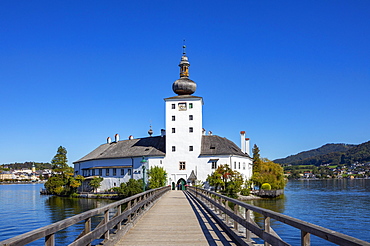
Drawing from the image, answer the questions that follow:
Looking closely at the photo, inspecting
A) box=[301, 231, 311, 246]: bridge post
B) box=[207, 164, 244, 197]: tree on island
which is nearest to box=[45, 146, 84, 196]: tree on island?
box=[207, 164, 244, 197]: tree on island

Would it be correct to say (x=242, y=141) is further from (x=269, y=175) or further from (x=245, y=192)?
(x=245, y=192)

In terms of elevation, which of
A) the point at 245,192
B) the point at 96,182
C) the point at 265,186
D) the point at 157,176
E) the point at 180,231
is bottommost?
the point at 245,192

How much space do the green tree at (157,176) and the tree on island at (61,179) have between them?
17.4 m

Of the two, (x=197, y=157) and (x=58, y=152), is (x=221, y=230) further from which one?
(x=58, y=152)

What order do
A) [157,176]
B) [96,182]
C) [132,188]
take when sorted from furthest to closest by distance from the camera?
1. [96,182]
2. [157,176]
3. [132,188]

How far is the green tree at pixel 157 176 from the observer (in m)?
57.1

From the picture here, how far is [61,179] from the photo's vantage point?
237ft

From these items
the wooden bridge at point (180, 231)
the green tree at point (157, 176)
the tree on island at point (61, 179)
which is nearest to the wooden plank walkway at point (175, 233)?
the wooden bridge at point (180, 231)

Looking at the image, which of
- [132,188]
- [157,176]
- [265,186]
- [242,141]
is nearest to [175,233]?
[132,188]

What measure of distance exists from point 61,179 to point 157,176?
2431 cm

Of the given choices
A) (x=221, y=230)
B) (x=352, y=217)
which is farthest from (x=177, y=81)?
(x=221, y=230)

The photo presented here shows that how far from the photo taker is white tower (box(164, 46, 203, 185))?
59.2m

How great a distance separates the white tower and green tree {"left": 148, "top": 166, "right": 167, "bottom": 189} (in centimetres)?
141

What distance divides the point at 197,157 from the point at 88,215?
52.1 m
